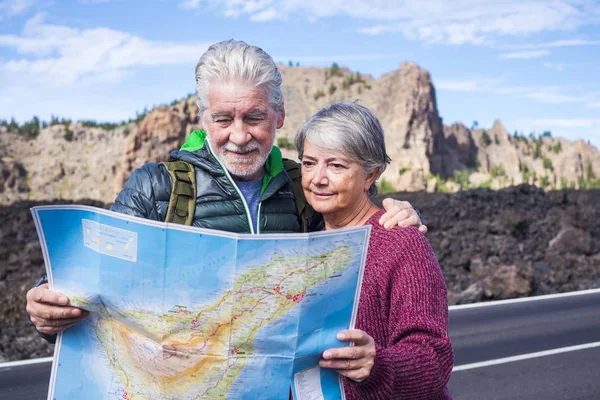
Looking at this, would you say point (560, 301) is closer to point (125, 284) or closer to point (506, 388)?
point (506, 388)

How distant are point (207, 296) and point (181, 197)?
2.20 ft

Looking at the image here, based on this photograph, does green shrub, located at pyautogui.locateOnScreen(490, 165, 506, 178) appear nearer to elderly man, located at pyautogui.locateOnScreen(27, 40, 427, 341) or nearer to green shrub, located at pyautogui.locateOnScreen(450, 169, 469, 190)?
green shrub, located at pyautogui.locateOnScreen(450, 169, 469, 190)

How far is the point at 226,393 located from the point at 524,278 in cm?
1270

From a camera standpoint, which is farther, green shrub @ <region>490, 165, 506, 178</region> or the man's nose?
green shrub @ <region>490, 165, 506, 178</region>

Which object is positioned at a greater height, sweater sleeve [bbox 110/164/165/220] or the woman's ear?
the woman's ear

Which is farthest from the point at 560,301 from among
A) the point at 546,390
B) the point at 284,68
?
the point at 284,68

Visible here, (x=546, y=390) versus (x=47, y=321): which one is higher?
(x=47, y=321)

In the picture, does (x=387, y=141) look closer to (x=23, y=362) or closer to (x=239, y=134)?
(x=23, y=362)

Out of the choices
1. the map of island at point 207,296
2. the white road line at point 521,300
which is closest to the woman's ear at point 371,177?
the map of island at point 207,296

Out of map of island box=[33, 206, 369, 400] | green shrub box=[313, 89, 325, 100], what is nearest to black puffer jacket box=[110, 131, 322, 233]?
map of island box=[33, 206, 369, 400]

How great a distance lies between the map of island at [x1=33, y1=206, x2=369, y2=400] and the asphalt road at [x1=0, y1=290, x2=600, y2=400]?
549 cm

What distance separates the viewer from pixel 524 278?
13.8 meters

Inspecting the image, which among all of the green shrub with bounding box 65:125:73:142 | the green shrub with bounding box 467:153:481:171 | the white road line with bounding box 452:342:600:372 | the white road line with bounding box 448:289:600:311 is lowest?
the white road line with bounding box 448:289:600:311

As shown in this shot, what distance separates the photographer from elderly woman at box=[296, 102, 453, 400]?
2057 millimetres
